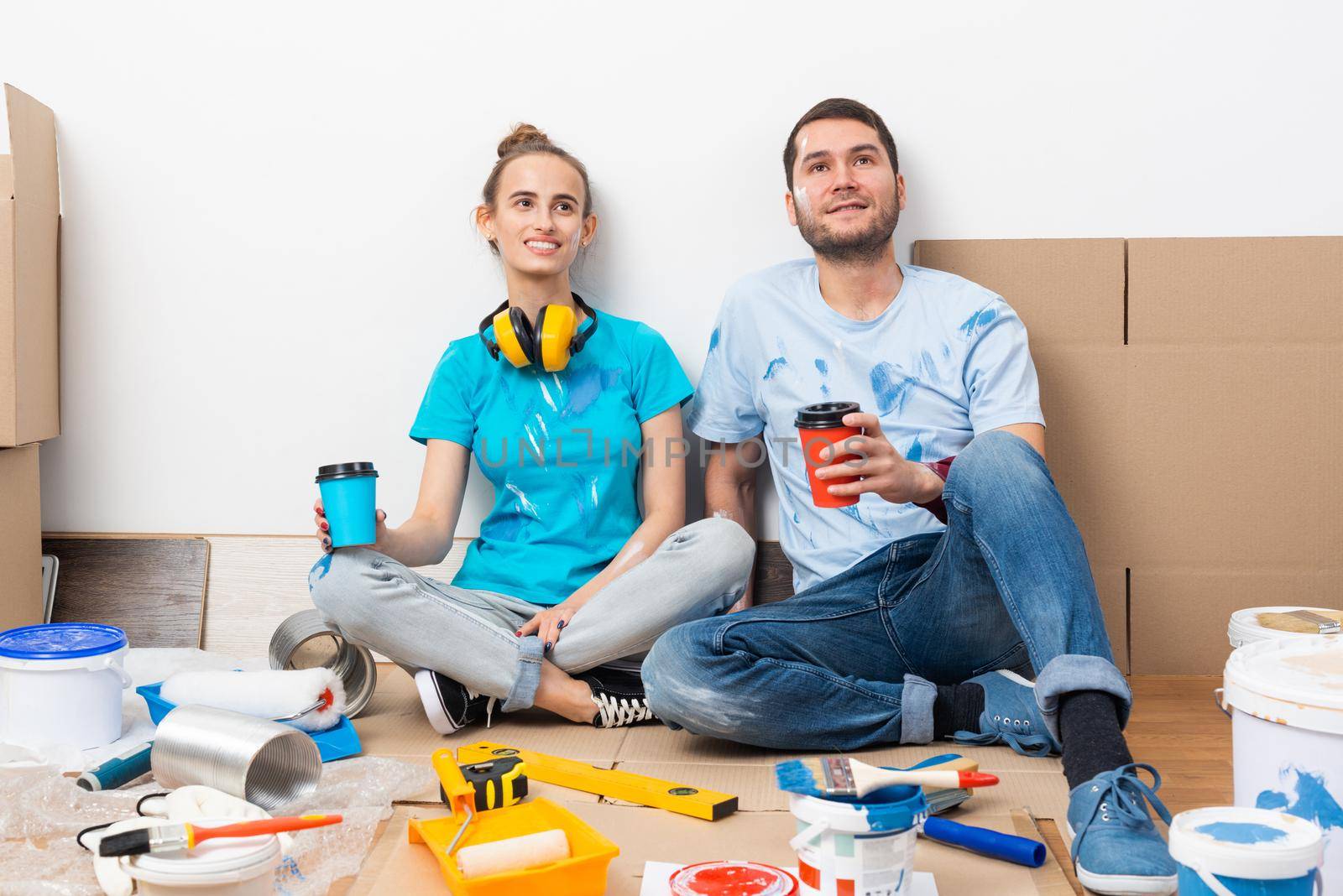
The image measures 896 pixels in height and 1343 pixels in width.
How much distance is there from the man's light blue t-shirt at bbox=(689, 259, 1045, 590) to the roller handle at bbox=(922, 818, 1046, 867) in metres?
0.62

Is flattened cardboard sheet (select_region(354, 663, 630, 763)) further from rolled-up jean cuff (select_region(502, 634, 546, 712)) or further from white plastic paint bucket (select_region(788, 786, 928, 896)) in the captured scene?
white plastic paint bucket (select_region(788, 786, 928, 896))

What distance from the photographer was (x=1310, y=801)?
43.7 inches

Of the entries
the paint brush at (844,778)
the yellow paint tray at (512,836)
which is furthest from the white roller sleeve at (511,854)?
the paint brush at (844,778)

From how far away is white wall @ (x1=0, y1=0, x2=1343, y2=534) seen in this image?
2156mm

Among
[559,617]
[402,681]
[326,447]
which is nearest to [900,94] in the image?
[559,617]

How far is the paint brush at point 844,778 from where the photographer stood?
3.48ft

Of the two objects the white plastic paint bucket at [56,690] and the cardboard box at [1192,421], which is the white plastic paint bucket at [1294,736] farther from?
the white plastic paint bucket at [56,690]

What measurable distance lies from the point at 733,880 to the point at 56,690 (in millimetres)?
1097

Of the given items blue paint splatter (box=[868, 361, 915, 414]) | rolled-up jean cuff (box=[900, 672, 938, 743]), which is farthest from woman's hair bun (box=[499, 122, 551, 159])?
rolled-up jean cuff (box=[900, 672, 938, 743])

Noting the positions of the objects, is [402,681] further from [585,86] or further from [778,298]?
[585,86]

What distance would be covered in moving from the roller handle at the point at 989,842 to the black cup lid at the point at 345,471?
2.96 ft

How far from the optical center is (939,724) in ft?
5.58

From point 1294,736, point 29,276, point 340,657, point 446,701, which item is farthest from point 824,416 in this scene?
point 29,276

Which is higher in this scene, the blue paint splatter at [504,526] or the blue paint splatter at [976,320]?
the blue paint splatter at [976,320]
